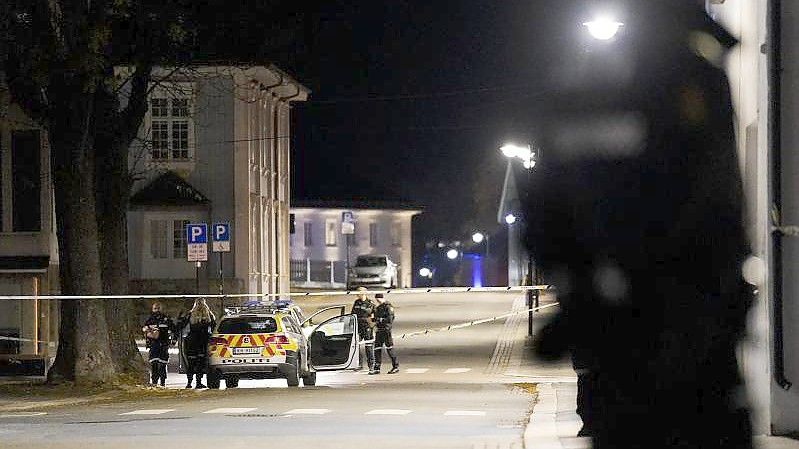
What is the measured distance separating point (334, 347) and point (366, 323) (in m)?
2.50

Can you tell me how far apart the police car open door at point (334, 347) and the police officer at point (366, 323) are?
122 cm

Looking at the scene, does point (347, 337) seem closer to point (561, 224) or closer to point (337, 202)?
point (561, 224)

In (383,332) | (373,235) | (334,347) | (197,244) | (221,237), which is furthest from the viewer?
(373,235)

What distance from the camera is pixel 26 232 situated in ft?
120

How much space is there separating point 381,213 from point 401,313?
3673 centimetres

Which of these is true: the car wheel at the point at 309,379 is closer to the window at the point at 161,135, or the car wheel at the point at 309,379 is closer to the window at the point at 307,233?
the window at the point at 161,135

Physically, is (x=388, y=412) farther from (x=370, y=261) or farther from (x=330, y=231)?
(x=330, y=231)

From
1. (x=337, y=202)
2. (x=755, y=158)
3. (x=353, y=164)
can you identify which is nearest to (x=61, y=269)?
(x=755, y=158)

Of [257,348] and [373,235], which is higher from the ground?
[373,235]

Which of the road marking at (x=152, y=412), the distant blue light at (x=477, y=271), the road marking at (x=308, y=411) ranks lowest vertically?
the road marking at (x=152, y=412)

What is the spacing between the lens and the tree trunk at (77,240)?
2462cm

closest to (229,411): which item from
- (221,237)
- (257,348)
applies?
(257,348)

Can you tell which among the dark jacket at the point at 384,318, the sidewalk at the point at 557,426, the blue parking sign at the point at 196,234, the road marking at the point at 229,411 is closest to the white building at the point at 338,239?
the blue parking sign at the point at 196,234

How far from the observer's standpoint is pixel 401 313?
51938 millimetres
